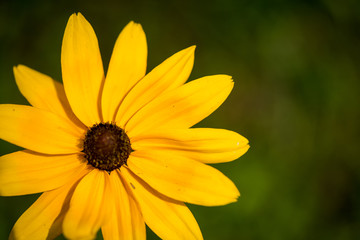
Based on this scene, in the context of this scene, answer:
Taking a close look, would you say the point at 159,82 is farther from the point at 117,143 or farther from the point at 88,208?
the point at 88,208

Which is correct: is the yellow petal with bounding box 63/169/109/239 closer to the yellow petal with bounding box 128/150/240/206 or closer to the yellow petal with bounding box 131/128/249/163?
the yellow petal with bounding box 128/150/240/206

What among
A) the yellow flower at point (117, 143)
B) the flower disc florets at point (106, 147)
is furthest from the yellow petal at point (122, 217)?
the flower disc florets at point (106, 147)

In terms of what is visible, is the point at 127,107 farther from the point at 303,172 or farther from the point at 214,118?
A: the point at 303,172

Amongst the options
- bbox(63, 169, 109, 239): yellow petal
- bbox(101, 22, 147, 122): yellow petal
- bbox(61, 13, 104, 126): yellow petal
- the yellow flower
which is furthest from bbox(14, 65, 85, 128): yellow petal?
bbox(63, 169, 109, 239): yellow petal

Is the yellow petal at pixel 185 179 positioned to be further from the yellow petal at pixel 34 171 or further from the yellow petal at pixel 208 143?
the yellow petal at pixel 34 171

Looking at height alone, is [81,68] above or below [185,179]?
above

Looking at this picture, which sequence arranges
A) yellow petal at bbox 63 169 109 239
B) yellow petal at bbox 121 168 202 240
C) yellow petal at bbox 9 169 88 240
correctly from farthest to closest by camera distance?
1. yellow petal at bbox 121 168 202 240
2. yellow petal at bbox 9 169 88 240
3. yellow petal at bbox 63 169 109 239

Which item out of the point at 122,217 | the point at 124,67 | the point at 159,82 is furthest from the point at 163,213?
the point at 124,67
